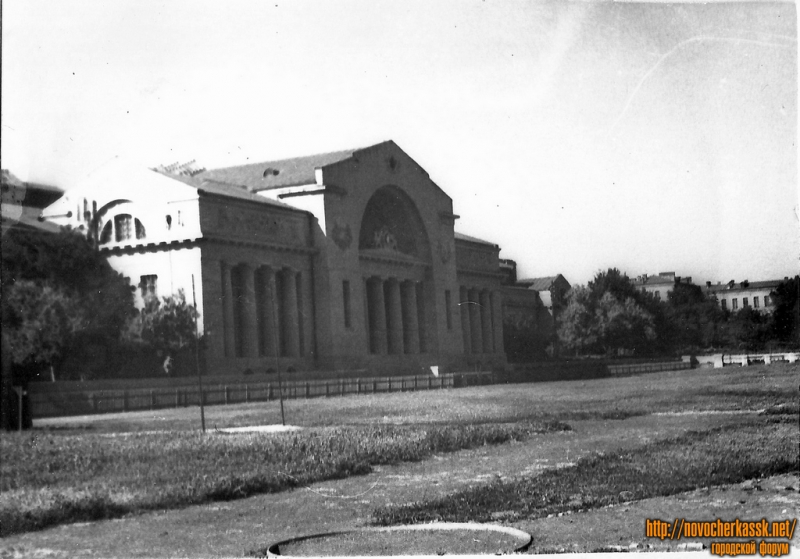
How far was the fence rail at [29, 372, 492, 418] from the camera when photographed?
24.8ft

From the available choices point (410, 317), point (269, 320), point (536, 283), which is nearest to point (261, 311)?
point (269, 320)

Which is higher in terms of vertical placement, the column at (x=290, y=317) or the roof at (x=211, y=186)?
the roof at (x=211, y=186)

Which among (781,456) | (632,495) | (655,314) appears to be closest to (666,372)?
(655,314)

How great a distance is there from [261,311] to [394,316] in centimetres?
160

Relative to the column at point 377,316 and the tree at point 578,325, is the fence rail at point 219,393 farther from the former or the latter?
the column at point 377,316

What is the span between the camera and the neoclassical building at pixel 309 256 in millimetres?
8539

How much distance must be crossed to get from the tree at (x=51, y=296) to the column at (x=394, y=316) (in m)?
3.21

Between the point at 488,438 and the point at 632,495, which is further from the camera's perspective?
the point at 488,438

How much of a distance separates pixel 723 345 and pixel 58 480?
6251mm

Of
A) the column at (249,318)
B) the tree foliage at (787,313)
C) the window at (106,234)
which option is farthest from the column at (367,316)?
the tree foliage at (787,313)

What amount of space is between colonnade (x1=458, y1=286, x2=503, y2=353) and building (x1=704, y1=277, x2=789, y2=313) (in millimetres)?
2110

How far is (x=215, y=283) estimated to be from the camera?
9.82 meters

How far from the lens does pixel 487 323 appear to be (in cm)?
994

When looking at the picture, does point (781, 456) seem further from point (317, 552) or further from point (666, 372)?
point (317, 552)
